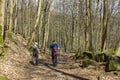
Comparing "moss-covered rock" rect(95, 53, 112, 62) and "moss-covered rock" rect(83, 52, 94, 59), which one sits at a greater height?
"moss-covered rock" rect(95, 53, 112, 62)

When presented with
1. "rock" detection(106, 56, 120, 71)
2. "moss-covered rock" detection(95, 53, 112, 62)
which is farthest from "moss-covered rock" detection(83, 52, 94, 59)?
"rock" detection(106, 56, 120, 71)

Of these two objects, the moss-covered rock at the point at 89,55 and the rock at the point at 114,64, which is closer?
the rock at the point at 114,64

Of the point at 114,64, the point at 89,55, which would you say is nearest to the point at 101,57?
the point at 89,55

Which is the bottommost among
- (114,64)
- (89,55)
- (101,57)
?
(89,55)

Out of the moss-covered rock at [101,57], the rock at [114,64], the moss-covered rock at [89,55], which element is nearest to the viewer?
the rock at [114,64]

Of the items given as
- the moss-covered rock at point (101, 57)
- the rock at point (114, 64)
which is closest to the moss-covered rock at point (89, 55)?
the moss-covered rock at point (101, 57)

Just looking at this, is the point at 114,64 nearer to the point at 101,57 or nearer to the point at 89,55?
the point at 101,57

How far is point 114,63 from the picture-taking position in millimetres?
12688

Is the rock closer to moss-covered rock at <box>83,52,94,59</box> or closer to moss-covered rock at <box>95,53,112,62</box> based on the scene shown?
moss-covered rock at <box>95,53,112,62</box>

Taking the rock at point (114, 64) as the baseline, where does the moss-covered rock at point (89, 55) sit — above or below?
below

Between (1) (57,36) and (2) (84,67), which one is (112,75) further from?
(1) (57,36)

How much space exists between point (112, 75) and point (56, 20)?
211 feet

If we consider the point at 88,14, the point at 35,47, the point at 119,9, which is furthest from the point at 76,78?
the point at 119,9

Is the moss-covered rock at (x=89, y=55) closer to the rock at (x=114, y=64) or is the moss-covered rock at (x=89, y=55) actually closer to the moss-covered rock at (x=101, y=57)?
the moss-covered rock at (x=101, y=57)
